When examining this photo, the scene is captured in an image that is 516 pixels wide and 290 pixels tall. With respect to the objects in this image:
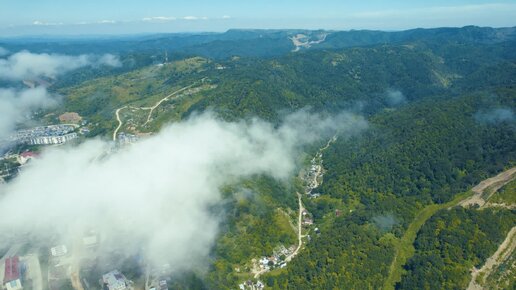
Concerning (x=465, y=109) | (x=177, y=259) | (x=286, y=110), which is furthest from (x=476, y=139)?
(x=177, y=259)

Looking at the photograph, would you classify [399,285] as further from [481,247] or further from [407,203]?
[407,203]

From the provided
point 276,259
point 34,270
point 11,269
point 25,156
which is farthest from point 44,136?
point 276,259

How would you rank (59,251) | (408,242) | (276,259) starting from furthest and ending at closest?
(408,242), (276,259), (59,251)

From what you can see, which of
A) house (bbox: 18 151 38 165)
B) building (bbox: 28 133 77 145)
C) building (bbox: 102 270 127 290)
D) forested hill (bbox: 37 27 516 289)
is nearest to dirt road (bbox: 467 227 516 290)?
forested hill (bbox: 37 27 516 289)

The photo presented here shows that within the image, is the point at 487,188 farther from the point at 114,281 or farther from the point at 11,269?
the point at 11,269

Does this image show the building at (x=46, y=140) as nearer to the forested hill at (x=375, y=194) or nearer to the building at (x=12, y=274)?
the forested hill at (x=375, y=194)

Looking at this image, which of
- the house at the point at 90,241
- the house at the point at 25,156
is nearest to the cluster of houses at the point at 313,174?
the house at the point at 90,241
